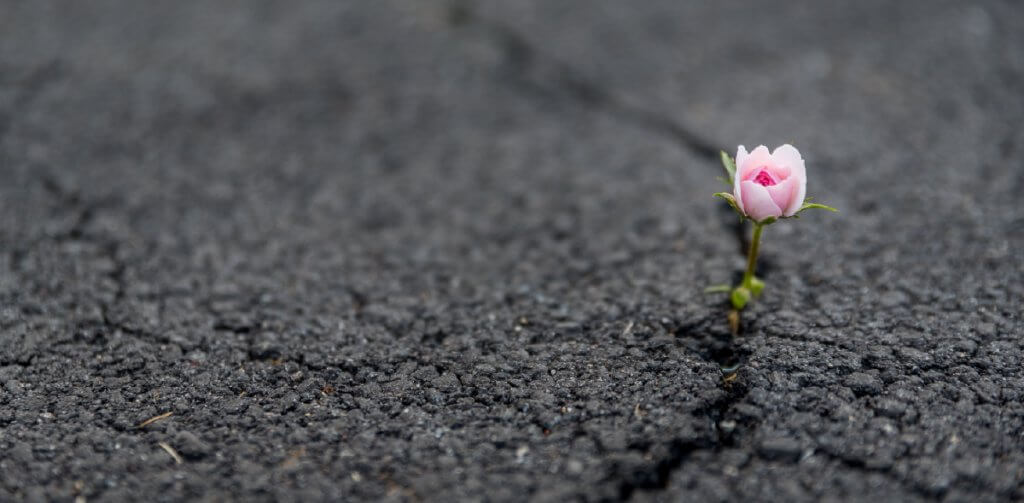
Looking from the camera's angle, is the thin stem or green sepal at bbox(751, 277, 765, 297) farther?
green sepal at bbox(751, 277, 765, 297)

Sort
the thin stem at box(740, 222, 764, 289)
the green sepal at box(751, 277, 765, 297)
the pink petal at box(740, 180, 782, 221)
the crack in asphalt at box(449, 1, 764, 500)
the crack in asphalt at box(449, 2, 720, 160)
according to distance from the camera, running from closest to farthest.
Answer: the crack in asphalt at box(449, 1, 764, 500) < the pink petal at box(740, 180, 782, 221) < the thin stem at box(740, 222, 764, 289) < the green sepal at box(751, 277, 765, 297) < the crack in asphalt at box(449, 2, 720, 160)

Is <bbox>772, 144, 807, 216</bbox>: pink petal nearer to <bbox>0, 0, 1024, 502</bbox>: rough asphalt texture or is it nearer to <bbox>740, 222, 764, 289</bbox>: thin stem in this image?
<bbox>740, 222, 764, 289</bbox>: thin stem

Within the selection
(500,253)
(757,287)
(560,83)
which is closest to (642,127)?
(560,83)

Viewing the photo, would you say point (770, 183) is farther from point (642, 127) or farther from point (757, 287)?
point (642, 127)

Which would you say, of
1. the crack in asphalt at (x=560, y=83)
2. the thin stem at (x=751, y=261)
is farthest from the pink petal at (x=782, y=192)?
the crack in asphalt at (x=560, y=83)

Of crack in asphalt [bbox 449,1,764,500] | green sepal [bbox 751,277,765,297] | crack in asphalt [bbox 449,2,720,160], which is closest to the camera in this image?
crack in asphalt [bbox 449,1,764,500]

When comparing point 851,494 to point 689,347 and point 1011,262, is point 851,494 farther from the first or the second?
point 1011,262

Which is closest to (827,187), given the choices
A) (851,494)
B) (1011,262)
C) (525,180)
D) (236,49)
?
(1011,262)

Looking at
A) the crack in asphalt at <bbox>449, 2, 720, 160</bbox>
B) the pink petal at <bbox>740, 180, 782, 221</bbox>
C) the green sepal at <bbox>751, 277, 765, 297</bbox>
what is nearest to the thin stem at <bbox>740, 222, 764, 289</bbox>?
the green sepal at <bbox>751, 277, 765, 297</bbox>
